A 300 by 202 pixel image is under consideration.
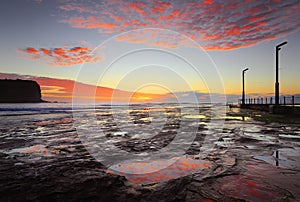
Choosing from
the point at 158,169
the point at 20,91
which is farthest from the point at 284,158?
the point at 20,91

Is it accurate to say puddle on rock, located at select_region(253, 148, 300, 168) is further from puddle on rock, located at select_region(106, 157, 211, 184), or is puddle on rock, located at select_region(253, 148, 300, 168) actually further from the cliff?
the cliff

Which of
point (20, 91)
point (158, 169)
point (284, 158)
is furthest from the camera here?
point (20, 91)

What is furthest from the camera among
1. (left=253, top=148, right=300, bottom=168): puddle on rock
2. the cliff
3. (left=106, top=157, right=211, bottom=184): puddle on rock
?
the cliff

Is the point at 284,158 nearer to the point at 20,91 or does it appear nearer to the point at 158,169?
the point at 158,169

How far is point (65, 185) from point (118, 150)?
331 centimetres

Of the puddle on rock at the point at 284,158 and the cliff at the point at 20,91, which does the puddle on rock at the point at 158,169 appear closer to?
the puddle on rock at the point at 284,158

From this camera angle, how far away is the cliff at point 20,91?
171 metres

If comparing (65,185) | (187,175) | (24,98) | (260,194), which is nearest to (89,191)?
(65,185)

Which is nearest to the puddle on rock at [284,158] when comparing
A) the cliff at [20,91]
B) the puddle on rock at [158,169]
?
the puddle on rock at [158,169]

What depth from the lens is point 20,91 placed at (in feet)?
577

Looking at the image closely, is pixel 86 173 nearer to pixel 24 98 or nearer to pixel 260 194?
pixel 260 194

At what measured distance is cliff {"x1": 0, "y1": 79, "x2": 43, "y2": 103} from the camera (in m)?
171

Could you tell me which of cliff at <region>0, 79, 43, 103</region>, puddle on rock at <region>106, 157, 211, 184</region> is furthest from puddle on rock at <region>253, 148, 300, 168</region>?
cliff at <region>0, 79, 43, 103</region>

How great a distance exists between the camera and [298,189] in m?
3.44
